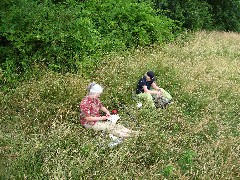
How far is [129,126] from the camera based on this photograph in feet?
19.6

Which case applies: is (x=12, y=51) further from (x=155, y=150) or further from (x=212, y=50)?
(x=212, y=50)

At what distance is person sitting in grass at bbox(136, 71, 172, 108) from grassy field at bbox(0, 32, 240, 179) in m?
0.27

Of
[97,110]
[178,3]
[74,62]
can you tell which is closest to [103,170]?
[97,110]

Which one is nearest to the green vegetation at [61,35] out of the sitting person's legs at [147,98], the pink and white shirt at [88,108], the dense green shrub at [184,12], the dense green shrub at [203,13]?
the sitting person's legs at [147,98]

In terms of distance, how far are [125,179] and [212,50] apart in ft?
27.2

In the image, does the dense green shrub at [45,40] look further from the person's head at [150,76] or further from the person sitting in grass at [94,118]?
the person sitting in grass at [94,118]

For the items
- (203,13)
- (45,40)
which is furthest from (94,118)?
(203,13)

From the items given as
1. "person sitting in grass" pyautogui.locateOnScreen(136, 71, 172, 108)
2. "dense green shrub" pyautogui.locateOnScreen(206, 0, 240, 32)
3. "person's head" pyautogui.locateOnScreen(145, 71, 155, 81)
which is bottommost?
"dense green shrub" pyautogui.locateOnScreen(206, 0, 240, 32)

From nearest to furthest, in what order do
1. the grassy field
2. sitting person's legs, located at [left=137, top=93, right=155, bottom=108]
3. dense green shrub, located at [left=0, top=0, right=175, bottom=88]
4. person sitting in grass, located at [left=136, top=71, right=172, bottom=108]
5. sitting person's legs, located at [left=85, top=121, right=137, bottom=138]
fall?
the grassy field < sitting person's legs, located at [left=85, top=121, right=137, bottom=138] < sitting person's legs, located at [left=137, top=93, right=155, bottom=108] < person sitting in grass, located at [left=136, top=71, right=172, bottom=108] < dense green shrub, located at [left=0, top=0, right=175, bottom=88]

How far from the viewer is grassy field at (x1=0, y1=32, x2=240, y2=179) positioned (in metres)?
4.56

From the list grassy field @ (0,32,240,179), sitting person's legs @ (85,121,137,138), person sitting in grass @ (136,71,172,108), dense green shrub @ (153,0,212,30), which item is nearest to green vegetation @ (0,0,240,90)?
grassy field @ (0,32,240,179)

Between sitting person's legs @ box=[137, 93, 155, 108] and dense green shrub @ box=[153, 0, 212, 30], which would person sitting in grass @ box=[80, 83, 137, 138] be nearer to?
sitting person's legs @ box=[137, 93, 155, 108]

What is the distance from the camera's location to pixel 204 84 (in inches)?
308

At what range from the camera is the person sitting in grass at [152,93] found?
274 inches
